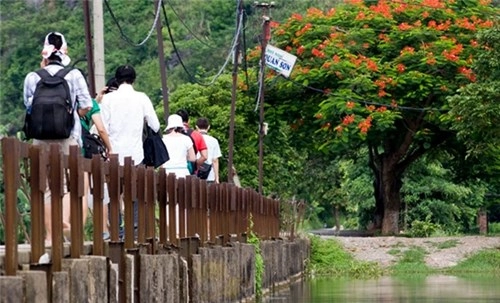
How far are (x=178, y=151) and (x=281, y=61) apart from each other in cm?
2160

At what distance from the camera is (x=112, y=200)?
43.9 ft

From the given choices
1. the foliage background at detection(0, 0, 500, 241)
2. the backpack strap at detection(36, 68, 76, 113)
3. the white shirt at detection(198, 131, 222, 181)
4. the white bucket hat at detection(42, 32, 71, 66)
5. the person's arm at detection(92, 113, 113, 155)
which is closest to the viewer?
the backpack strap at detection(36, 68, 76, 113)

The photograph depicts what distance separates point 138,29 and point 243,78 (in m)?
47.4

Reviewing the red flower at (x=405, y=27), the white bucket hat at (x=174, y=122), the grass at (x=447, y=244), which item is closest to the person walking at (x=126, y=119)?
the white bucket hat at (x=174, y=122)

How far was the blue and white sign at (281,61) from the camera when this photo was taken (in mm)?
40281

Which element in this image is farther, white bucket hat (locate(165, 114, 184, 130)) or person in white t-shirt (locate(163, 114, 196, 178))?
white bucket hat (locate(165, 114, 184, 130))

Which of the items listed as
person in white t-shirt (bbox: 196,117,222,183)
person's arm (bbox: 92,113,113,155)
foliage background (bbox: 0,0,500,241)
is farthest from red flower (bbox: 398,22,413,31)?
person's arm (bbox: 92,113,113,155)

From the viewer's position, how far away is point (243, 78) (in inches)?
1742

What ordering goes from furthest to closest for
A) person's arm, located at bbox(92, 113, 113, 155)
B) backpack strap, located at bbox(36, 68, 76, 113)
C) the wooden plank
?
person's arm, located at bbox(92, 113, 113, 155), backpack strap, located at bbox(36, 68, 76, 113), the wooden plank

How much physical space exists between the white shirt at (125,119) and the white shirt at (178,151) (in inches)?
123

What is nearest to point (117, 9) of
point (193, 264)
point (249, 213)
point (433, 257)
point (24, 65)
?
point (24, 65)

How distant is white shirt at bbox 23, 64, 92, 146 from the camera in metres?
12.9

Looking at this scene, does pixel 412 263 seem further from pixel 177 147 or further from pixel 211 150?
pixel 177 147

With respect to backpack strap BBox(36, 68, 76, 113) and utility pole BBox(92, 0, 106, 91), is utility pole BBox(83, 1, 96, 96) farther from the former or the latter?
backpack strap BBox(36, 68, 76, 113)
